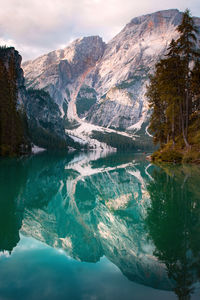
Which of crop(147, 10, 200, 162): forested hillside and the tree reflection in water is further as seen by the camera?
crop(147, 10, 200, 162): forested hillside

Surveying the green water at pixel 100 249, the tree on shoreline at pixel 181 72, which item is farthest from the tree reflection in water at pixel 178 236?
the tree on shoreline at pixel 181 72

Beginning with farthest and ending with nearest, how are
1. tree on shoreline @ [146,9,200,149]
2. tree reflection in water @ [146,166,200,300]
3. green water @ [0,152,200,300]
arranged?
tree on shoreline @ [146,9,200,149]
tree reflection in water @ [146,166,200,300]
green water @ [0,152,200,300]

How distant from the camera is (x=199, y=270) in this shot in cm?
434

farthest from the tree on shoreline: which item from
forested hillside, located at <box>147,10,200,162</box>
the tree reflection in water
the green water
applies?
the green water

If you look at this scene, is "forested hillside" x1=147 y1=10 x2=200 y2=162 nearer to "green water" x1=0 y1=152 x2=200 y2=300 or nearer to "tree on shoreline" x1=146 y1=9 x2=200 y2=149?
"tree on shoreline" x1=146 y1=9 x2=200 y2=149

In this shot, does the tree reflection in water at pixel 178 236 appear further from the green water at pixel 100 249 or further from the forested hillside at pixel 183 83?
the forested hillside at pixel 183 83

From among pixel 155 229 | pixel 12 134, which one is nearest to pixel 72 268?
pixel 155 229

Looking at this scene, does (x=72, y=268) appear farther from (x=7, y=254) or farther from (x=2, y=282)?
(x=7, y=254)

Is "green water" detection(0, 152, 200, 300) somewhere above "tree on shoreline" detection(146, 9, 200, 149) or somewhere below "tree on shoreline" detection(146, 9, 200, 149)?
below

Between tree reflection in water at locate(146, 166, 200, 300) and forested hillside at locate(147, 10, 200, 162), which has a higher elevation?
forested hillside at locate(147, 10, 200, 162)

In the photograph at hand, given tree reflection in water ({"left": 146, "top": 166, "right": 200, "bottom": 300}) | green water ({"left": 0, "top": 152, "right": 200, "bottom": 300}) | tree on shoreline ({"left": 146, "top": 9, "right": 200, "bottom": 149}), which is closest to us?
green water ({"left": 0, "top": 152, "right": 200, "bottom": 300})

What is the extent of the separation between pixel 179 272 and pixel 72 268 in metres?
2.18

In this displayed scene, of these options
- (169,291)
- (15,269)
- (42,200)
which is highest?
(169,291)

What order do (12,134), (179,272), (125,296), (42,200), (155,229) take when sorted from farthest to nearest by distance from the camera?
1. (12,134)
2. (42,200)
3. (155,229)
4. (179,272)
5. (125,296)
